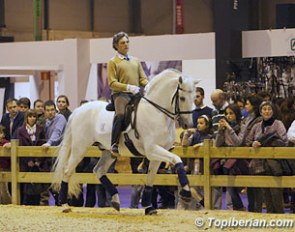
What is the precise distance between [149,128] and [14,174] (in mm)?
2763

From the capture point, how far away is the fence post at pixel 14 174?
11336 millimetres

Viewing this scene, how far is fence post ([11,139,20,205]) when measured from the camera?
37.2 feet

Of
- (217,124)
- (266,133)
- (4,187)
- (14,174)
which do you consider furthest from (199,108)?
(4,187)

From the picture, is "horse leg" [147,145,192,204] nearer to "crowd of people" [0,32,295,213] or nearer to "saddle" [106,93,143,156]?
"crowd of people" [0,32,295,213]

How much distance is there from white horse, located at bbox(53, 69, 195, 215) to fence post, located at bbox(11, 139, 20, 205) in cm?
127

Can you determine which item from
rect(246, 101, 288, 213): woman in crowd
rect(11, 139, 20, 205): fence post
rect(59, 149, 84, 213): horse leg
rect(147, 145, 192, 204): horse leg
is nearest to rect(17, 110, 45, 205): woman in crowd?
rect(11, 139, 20, 205): fence post

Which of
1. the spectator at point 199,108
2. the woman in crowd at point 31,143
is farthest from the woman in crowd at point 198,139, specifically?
the woman in crowd at point 31,143

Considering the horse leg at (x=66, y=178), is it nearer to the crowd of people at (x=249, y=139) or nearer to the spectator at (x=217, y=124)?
the crowd of people at (x=249, y=139)

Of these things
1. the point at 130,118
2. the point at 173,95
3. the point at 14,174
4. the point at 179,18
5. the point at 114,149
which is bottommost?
the point at 14,174

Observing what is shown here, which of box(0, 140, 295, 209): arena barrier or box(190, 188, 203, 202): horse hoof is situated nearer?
box(0, 140, 295, 209): arena barrier

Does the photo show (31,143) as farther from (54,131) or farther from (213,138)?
(213,138)

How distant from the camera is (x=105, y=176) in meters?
10.1

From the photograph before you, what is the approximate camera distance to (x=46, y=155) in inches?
441

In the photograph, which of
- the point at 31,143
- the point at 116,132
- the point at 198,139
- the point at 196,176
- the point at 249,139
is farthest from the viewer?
the point at 31,143
